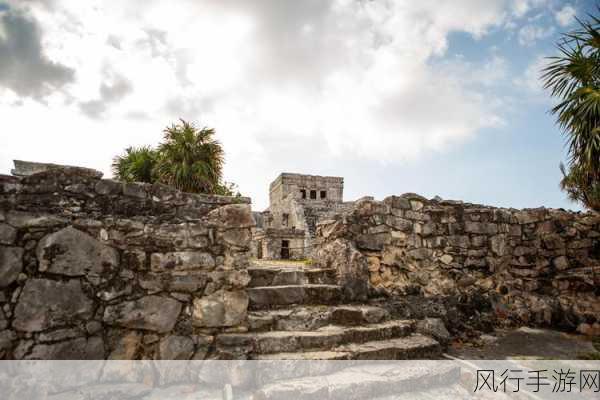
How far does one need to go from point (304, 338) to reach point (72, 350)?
1902mm

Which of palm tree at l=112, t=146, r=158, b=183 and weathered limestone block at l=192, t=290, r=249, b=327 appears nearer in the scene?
weathered limestone block at l=192, t=290, r=249, b=327

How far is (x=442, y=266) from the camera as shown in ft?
15.8

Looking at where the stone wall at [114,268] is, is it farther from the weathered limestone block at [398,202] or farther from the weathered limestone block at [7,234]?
the weathered limestone block at [398,202]

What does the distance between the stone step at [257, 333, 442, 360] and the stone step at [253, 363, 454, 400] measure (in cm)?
10

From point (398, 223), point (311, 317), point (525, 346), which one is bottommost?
point (525, 346)

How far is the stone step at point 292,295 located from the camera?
11.9ft

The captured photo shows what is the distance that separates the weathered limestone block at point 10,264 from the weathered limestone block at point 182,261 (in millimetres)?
957

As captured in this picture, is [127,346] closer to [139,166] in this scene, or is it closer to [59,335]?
[59,335]

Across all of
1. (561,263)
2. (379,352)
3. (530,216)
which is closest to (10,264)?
(379,352)

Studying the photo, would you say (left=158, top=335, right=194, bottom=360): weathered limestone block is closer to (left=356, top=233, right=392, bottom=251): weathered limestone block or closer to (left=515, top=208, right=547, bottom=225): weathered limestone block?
(left=356, top=233, right=392, bottom=251): weathered limestone block

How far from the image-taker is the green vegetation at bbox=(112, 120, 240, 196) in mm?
12602

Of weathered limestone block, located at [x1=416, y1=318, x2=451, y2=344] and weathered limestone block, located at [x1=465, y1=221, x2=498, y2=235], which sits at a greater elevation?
weathered limestone block, located at [x1=465, y1=221, x2=498, y2=235]

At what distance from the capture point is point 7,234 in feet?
8.49

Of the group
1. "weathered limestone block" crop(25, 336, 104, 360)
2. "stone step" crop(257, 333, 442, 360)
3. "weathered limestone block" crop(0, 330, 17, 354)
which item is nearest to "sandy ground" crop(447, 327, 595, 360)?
"stone step" crop(257, 333, 442, 360)
